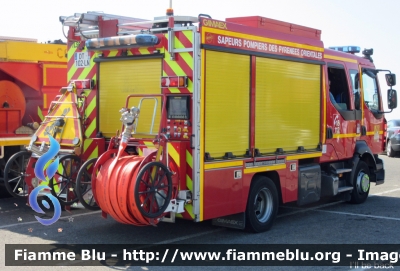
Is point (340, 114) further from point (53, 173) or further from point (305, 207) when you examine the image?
point (53, 173)

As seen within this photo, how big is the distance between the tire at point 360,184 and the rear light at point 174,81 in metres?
5.22

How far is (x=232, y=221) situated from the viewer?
8609 mm

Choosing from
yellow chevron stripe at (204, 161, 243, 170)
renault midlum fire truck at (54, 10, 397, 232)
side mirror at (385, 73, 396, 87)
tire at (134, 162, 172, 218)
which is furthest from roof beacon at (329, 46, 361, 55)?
tire at (134, 162, 172, 218)

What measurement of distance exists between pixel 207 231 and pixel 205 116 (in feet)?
6.83

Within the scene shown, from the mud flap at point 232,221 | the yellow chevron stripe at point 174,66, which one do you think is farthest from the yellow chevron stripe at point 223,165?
the yellow chevron stripe at point 174,66

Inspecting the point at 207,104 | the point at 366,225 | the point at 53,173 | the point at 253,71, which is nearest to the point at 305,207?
the point at 366,225

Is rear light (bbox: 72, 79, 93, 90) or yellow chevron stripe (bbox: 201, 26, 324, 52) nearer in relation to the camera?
yellow chevron stripe (bbox: 201, 26, 324, 52)

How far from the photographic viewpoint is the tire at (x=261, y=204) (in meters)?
8.55

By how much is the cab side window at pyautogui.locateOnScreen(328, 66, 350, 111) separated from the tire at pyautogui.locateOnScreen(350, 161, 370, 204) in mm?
1290

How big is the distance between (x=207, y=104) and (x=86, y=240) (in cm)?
253

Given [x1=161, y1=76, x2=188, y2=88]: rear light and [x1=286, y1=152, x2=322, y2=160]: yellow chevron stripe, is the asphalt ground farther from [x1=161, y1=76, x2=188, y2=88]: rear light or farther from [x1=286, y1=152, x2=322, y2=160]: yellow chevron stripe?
[x1=161, y1=76, x2=188, y2=88]: rear light

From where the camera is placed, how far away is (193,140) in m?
7.51

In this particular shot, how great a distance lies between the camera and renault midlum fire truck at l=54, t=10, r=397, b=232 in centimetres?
746

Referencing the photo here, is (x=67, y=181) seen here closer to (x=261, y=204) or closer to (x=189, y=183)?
(x=189, y=183)
